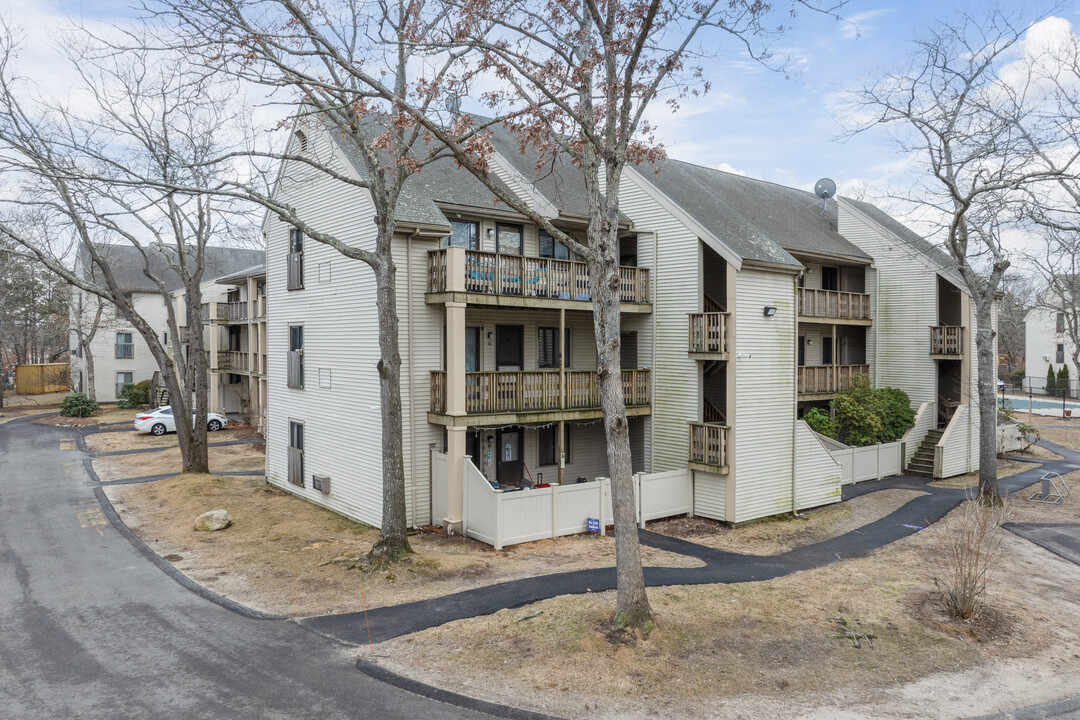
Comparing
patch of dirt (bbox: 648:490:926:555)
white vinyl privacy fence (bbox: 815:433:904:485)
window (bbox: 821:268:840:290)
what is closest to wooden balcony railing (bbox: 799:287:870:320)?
window (bbox: 821:268:840:290)

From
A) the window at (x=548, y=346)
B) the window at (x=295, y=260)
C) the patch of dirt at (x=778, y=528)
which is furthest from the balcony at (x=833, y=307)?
the window at (x=295, y=260)

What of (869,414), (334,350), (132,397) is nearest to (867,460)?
(869,414)

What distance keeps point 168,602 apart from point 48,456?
20.5 metres

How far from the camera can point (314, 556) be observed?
1416 cm

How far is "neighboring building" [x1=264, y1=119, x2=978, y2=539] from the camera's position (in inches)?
652

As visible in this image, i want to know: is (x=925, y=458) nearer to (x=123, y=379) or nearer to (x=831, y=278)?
(x=831, y=278)

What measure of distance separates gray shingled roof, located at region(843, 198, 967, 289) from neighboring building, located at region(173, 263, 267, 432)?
94.1 feet

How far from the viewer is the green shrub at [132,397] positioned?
42500 millimetres

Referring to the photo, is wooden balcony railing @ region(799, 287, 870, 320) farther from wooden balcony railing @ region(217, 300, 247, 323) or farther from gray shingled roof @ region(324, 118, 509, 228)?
wooden balcony railing @ region(217, 300, 247, 323)

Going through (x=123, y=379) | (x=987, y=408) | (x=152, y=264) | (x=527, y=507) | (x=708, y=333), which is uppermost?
(x=152, y=264)

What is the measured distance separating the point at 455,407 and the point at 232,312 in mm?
27531

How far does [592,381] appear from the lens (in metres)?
18.5

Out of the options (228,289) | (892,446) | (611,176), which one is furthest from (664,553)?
(228,289)

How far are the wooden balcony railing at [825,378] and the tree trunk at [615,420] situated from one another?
16.2 m
